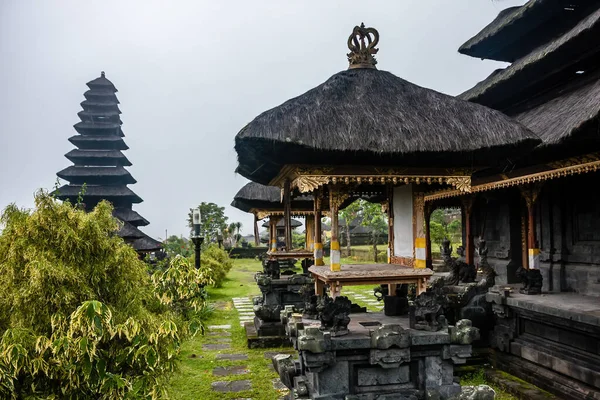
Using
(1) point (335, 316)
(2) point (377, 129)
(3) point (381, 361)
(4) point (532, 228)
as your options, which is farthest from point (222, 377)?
(4) point (532, 228)

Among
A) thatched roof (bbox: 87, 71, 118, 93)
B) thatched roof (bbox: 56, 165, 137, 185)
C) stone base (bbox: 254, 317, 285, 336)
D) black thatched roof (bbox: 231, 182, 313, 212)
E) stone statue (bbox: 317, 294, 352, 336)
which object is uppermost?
thatched roof (bbox: 87, 71, 118, 93)

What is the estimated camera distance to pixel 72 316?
13.4 feet

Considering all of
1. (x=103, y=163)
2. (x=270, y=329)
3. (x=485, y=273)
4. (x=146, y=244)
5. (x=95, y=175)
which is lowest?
(x=270, y=329)

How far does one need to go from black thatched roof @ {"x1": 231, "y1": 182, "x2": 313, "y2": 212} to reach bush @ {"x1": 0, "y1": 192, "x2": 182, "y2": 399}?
10101 mm

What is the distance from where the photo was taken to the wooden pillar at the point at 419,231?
7.35m

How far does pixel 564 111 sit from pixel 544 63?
2.82 metres

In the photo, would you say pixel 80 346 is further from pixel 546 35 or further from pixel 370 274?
pixel 546 35

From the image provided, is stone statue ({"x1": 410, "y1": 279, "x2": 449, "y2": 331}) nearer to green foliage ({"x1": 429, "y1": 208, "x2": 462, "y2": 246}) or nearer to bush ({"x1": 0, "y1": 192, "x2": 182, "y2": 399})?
bush ({"x1": 0, "y1": 192, "x2": 182, "y2": 399})

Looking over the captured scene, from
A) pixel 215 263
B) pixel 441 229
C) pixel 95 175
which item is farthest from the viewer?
pixel 441 229

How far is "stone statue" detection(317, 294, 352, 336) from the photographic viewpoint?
21.5 feet

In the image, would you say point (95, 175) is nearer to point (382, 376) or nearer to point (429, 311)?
point (382, 376)

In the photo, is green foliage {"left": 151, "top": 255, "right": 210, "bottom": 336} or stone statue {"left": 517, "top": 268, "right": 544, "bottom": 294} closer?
green foliage {"left": 151, "top": 255, "right": 210, "bottom": 336}

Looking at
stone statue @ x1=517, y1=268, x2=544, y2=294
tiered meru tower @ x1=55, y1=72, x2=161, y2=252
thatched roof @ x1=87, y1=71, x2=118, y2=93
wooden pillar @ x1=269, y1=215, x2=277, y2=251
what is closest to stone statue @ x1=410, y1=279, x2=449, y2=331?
stone statue @ x1=517, y1=268, x2=544, y2=294

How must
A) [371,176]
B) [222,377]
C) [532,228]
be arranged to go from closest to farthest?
[371,176]
[222,377]
[532,228]
